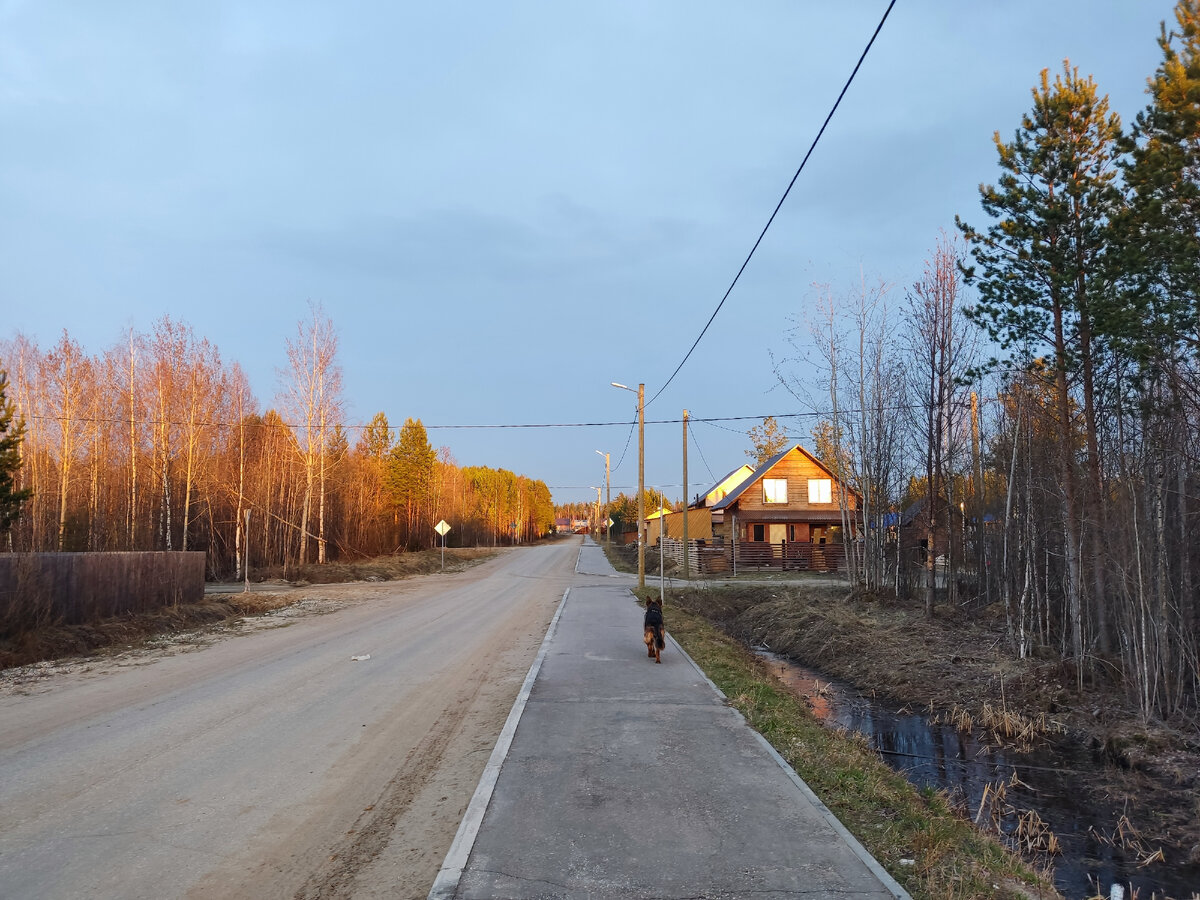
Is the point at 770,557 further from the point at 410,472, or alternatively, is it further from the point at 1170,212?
the point at 410,472

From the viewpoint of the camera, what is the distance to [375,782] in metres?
6.57

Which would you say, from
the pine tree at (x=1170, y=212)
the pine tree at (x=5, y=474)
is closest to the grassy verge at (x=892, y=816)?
the pine tree at (x=1170, y=212)

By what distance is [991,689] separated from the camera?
12430mm

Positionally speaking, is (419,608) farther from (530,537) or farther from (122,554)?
(530,537)

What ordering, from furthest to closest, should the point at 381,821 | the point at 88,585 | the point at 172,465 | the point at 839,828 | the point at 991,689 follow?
1. the point at 172,465
2. the point at 88,585
3. the point at 991,689
4. the point at 381,821
5. the point at 839,828

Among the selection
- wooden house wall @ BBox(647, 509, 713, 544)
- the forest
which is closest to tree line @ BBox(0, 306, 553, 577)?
the forest

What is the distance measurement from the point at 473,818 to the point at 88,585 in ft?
50.8

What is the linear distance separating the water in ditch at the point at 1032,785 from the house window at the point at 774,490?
30214 mm

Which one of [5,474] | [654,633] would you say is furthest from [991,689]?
[5,474]

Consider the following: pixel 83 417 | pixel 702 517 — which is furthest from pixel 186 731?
pixel 702 517

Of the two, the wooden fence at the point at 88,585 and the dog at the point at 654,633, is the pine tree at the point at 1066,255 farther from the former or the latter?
the wooden fence at the point at 88,585

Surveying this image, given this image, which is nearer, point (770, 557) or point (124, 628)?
point (124, 628)

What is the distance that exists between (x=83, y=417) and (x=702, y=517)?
118ft

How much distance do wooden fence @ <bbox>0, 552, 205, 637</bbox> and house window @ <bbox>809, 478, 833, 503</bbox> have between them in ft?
104
